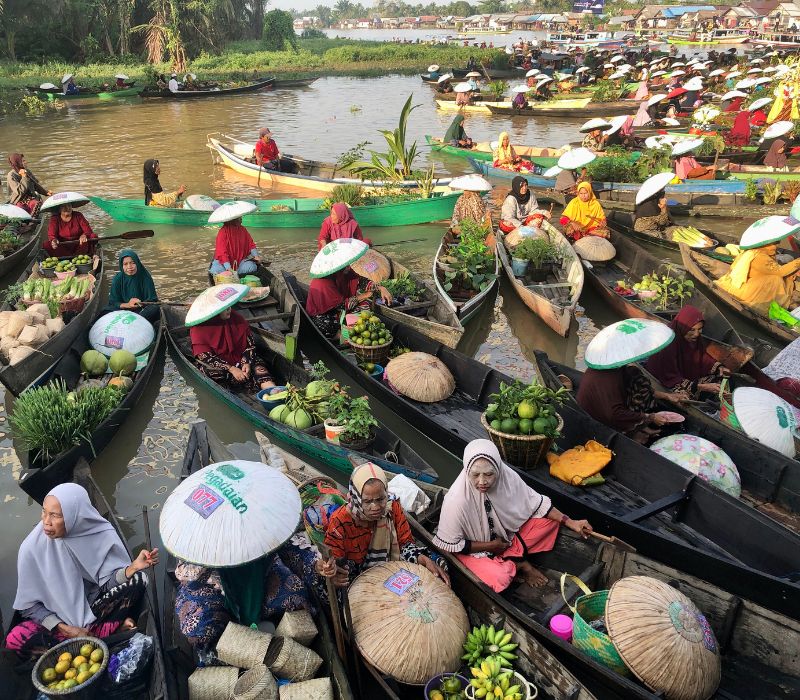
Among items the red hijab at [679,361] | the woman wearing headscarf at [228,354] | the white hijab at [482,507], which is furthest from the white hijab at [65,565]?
the red hijab at [679,361]

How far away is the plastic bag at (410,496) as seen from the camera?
438 cm

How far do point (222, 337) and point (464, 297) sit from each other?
342 centimetres

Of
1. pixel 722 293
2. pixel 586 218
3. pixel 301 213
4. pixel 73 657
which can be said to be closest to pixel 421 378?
pixel 73 657

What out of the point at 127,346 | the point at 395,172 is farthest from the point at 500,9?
the point at 127,346

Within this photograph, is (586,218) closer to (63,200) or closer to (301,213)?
(301,213)

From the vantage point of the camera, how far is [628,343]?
4.69 metres

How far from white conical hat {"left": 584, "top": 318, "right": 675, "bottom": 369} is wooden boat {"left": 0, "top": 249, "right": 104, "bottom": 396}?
5477mm

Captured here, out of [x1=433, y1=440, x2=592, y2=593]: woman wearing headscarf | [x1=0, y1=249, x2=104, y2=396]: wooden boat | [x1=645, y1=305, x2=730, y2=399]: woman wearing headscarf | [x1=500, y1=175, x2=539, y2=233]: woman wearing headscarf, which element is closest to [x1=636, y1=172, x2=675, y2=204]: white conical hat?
[x1=500, y1=175, x2=539, y2=233]: woman wearing headscarf

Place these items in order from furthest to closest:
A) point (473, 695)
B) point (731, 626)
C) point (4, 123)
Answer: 1. point (4, 123)
2. point (731, 626)
3. point (473, 695)

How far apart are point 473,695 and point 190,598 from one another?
1.68 metres

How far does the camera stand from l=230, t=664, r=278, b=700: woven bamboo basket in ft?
10.2

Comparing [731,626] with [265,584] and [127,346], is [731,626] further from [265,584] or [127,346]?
[127,346]

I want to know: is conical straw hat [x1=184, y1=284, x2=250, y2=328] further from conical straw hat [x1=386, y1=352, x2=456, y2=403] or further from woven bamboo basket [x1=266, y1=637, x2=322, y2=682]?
woven bamboo basket [x1=266, y1=637, x2=322, y2=682]

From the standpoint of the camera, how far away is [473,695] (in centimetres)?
309
